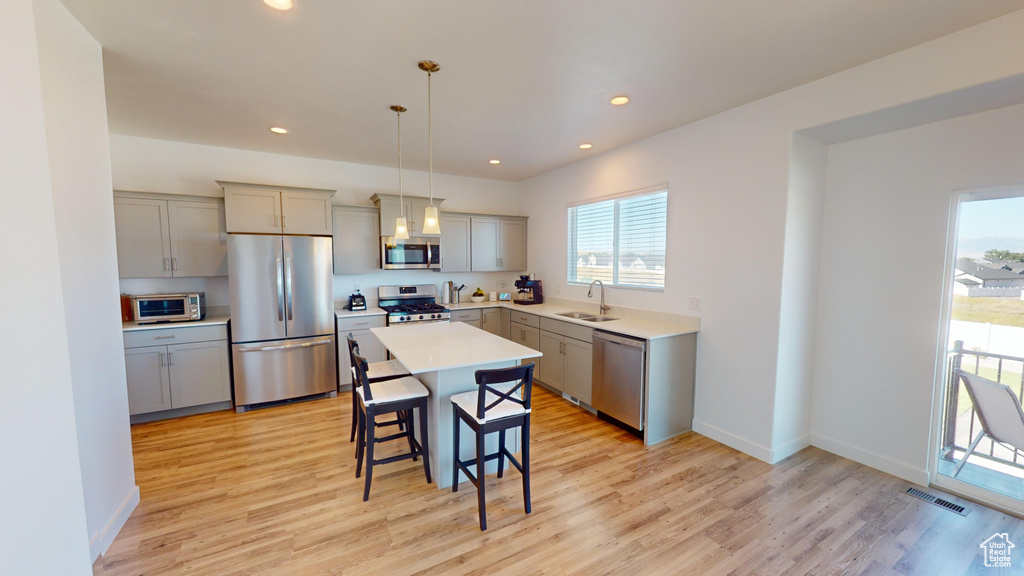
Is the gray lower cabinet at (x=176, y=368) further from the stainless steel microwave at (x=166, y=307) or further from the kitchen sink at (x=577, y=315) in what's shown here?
the kitchen sink at (x=577, y=315)

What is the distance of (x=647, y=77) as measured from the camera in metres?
2.54

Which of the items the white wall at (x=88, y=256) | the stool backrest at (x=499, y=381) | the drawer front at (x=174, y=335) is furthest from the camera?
the drawer front at (x=174, y=335)

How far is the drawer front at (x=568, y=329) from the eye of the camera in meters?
3.79

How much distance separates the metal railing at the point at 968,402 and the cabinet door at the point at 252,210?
5753mm

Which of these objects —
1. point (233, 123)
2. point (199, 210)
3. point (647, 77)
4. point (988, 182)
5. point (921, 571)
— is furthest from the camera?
point (199, 210)

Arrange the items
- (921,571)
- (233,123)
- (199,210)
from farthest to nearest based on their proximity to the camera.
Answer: (199,210) → (233,123) → (921,571)

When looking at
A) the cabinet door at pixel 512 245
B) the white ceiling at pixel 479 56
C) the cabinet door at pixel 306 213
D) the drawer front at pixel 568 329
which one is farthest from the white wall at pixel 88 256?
the cabinet door at pixel 512 245

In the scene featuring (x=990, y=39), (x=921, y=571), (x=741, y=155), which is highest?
(x=990, y=39)

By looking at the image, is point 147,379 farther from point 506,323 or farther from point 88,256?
point 506,323

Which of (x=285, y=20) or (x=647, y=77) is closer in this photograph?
(x=285, y=20)

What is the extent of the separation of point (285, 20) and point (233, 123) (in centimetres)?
199

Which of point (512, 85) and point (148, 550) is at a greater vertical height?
point (512, 85)

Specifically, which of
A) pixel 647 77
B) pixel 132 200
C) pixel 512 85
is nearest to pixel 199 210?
pixel 132 200

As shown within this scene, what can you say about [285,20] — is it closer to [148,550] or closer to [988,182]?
[148,550]
